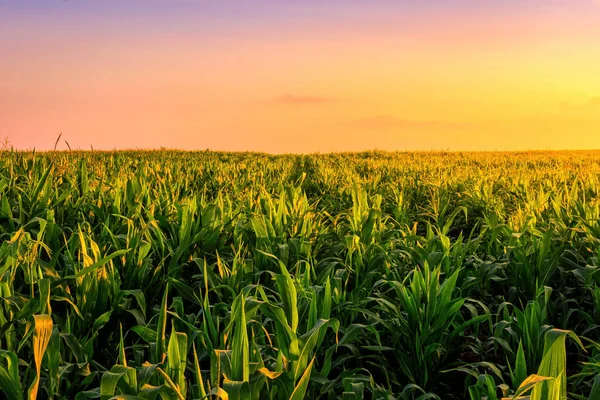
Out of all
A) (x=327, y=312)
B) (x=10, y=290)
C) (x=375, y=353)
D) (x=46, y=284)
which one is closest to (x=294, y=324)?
(x=327, y=312)

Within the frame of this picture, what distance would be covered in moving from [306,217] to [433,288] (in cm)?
167

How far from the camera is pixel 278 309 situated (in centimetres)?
178

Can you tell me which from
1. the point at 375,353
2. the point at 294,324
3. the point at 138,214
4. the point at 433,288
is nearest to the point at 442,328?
the point at 433,288

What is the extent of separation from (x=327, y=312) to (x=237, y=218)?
1921mm

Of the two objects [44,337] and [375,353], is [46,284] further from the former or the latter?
[375,353]

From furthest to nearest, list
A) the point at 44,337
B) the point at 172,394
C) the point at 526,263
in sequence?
the point at 526,263, the point at 44,337, the point at 172,394

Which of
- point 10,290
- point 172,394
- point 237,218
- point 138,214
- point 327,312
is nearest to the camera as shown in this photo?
point 172,394

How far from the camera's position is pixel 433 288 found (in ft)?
8.16

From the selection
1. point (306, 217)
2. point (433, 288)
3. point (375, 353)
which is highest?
point (306, 217)

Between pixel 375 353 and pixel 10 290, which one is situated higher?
pixel 10 290

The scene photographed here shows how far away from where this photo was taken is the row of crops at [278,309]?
1.71m

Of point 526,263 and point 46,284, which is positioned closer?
point 46,284

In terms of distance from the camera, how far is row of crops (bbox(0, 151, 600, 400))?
1.71 meters

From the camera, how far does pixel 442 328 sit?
2.42 m
